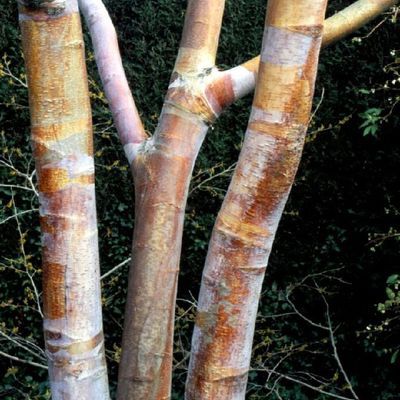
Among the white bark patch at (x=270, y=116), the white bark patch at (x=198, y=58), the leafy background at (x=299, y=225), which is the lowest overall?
the leafy background at (x=299, y=225)

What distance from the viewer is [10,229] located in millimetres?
4953

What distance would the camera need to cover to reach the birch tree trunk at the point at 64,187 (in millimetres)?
1670

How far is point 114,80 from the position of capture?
2354 millimetres

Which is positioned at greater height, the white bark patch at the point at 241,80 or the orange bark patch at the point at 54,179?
the white bark patch at the point at 241,80

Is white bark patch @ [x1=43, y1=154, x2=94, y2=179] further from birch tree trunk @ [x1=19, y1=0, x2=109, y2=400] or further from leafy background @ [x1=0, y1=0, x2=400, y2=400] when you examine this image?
leafy background @ [x1=0, y1=0, x2=400, y2=400]

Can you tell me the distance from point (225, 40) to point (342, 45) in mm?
814

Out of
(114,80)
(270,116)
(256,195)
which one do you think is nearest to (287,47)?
(270,116)

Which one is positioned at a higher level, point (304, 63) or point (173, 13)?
point (173, 13)

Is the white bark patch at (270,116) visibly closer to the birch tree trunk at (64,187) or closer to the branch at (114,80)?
the birch tree trunk at (64,187)

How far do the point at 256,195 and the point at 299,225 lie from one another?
350 cm

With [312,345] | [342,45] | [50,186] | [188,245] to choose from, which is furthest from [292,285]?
[50,186]

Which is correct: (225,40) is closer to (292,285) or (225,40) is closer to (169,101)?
(292,285)

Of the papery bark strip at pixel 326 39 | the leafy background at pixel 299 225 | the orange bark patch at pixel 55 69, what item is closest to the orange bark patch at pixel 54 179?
the orange bark patch at pixel 55 69

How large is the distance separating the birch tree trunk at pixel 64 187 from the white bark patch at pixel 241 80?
53 centimetres
